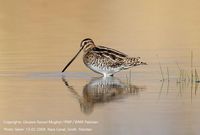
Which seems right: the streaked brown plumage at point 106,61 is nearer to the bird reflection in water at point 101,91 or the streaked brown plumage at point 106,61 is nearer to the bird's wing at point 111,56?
the bird's wing at point 111,56

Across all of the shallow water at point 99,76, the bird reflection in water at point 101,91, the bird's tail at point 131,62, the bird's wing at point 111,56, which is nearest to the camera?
the shallow water at point 99,76

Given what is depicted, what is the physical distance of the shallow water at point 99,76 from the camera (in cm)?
771

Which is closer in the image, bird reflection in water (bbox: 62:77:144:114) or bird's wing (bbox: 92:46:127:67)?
bird reflection in water (bbox: 62:77:144:114)

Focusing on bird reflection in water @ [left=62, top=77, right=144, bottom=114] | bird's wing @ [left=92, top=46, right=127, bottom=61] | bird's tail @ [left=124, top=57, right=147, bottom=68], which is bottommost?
bird reflection in water @ [left=62, top=77, right=144, bottom=114]

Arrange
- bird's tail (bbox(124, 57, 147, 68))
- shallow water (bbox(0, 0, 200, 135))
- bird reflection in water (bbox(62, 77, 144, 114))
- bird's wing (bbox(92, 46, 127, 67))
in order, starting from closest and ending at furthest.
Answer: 1. shallow water (bbox(0, 0, 200, 135))
2. bird reflection in water (bbox(62, 77, 144, 114))
3. bird's tail (bbox(124, 57, 147, 68))
4. bird's wing (bbox(92, 46, 127, 67))

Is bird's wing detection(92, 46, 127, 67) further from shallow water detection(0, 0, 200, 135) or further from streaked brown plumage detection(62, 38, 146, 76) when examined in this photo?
shallow water detection(0, 0, 200, 135)

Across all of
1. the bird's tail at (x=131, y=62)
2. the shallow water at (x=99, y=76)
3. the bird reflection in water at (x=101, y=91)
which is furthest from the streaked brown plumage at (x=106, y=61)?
the bird reflection in water at (x=101, y=91)

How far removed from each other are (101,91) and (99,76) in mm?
1194

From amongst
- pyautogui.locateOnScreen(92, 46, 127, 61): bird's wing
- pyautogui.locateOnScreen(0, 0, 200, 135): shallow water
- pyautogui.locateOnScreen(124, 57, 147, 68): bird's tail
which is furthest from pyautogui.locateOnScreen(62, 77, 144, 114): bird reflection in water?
pyautogui.locateOnScreen(92, 46, 127, 61): bird's wing

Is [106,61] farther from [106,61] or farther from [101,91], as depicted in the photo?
[101,91]

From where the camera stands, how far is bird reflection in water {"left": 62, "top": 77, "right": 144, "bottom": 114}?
27.7ft

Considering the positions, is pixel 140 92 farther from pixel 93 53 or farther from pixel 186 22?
pixel 186 22

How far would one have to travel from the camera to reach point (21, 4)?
17453 millimetres

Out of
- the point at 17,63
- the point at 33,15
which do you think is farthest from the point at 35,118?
the point at 33,15
